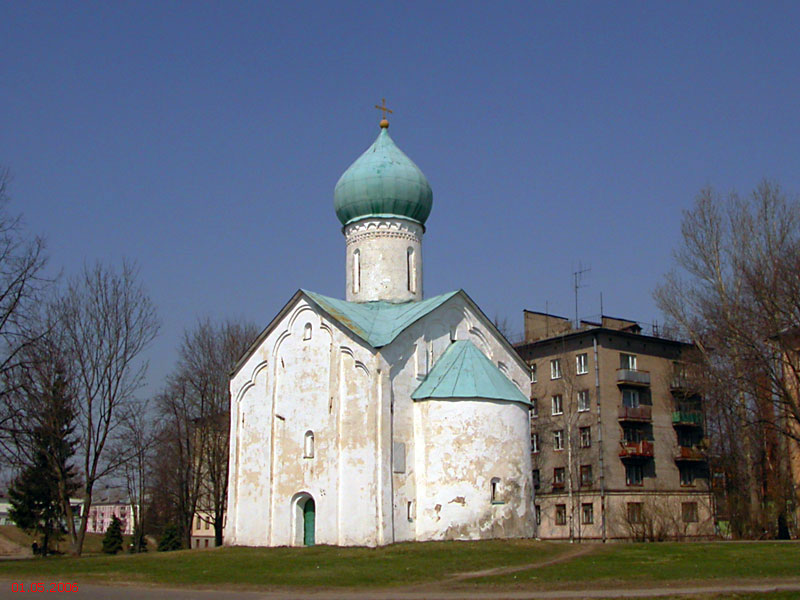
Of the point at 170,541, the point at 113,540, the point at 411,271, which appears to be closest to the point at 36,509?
the point at 170,541

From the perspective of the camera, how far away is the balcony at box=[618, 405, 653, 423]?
35719mm

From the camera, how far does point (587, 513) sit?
34969mm

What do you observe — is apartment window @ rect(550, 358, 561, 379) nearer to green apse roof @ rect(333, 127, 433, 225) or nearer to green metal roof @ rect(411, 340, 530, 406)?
green apse roof @ rect(333, 127, 433, 225)

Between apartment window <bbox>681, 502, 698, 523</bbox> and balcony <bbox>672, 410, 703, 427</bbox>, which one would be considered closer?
apartment window <bbox>681, 502, 698, 523</bbox>

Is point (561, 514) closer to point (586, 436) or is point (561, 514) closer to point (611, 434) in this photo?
point (586, 436)

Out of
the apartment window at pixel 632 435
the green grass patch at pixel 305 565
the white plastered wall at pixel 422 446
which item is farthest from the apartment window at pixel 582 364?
the green grass patch at pixel 305 565

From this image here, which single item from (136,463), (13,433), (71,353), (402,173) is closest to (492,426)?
(402,173)

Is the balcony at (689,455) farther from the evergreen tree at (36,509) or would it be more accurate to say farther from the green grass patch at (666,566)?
the evergreen tree at (36,509)

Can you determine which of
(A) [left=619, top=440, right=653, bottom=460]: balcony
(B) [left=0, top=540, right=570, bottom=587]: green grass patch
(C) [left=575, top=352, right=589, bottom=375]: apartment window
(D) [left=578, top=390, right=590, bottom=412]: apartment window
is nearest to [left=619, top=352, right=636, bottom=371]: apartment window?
(C) [left=575, top=352, right=589, bottom=375]: apartment window

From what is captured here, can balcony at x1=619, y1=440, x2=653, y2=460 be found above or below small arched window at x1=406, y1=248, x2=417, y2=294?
below

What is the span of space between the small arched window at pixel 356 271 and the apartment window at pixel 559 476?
49.4 ft

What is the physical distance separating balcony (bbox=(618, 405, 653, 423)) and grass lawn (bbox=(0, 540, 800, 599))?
641 inches

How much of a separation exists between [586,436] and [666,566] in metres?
21.1

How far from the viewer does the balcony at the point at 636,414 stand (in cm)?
3572
